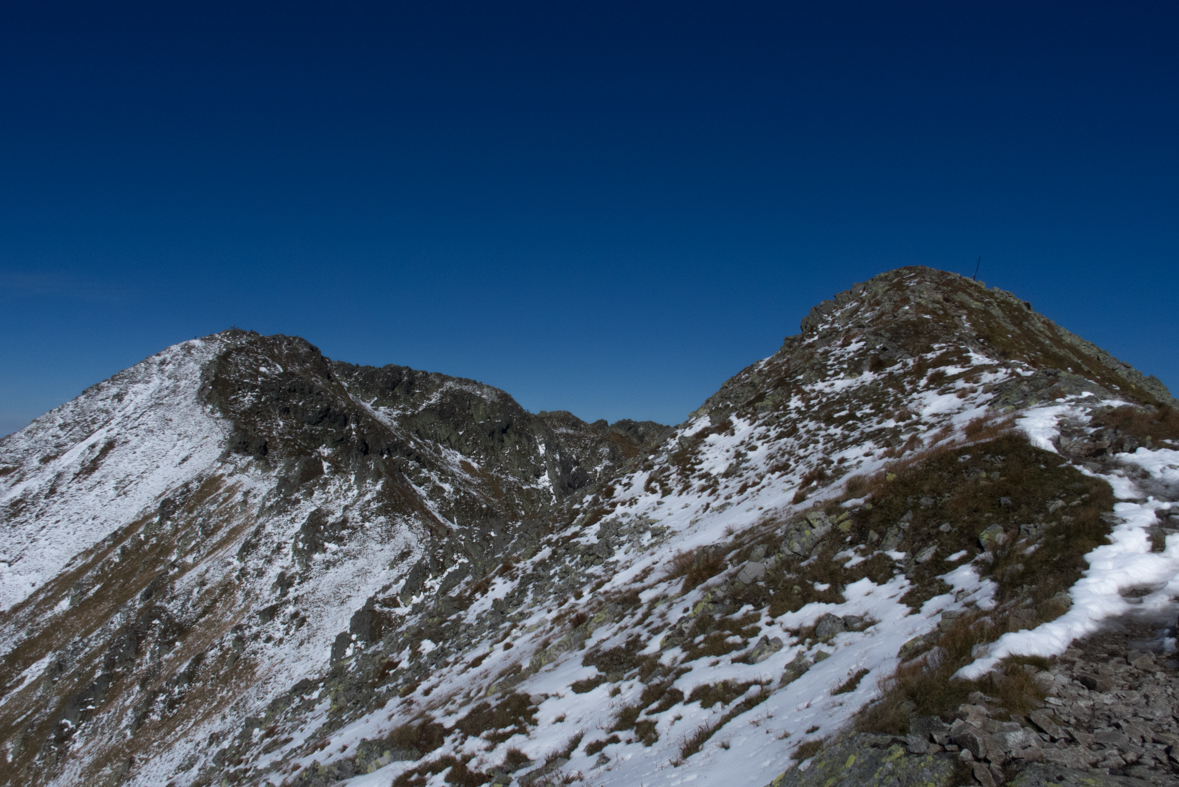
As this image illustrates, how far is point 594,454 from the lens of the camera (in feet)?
517

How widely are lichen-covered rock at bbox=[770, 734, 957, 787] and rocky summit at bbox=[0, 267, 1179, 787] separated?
0.14 feet

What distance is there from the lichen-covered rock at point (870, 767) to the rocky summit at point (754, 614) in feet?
0.14

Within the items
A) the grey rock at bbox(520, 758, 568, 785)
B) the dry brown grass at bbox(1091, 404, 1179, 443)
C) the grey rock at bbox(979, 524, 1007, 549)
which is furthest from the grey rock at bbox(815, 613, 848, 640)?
the dry brown grass at bbox(1091, 404, 1179, 443)

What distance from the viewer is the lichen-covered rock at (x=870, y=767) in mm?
6996

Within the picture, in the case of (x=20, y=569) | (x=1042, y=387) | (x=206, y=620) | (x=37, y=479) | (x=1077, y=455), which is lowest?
(x=206, y=620)

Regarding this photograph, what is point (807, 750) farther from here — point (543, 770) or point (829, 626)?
point (543, 770)

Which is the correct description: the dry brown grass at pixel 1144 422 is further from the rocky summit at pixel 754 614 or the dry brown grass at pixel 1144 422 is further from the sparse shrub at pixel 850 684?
the sparse shrub at pixel 850 684

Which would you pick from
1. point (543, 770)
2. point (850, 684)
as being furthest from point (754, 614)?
point (543, 770)

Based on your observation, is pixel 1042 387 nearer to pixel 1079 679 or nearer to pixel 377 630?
pixel 1079 679

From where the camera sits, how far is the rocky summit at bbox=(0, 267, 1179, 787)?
332 inches

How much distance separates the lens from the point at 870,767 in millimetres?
7441

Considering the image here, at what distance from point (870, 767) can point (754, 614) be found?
24.7 feet

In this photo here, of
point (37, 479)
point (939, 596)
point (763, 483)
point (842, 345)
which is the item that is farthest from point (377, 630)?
point (37, 479)

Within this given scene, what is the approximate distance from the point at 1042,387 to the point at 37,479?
5603 inches
